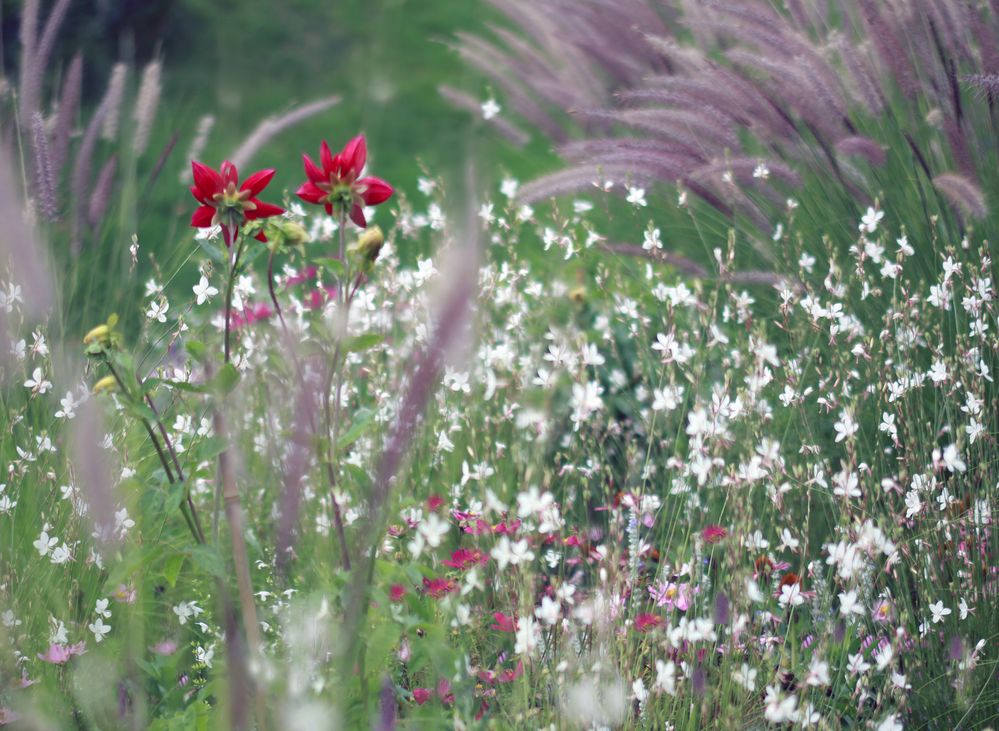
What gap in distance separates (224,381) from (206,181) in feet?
1.07

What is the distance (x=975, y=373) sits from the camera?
2.25 metres

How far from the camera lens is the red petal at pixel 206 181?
5.72ft

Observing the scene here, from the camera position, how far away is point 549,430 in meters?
2.62

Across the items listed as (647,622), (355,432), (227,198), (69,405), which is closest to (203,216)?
(227,198)

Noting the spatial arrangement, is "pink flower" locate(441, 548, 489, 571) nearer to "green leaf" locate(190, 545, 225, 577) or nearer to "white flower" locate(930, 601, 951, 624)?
"green leaf" locate(190, 545, 225, 577)

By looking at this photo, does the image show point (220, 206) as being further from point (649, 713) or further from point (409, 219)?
point (409, 219)

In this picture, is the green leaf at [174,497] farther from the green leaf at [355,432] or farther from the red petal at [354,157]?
the red petal at [354,157]

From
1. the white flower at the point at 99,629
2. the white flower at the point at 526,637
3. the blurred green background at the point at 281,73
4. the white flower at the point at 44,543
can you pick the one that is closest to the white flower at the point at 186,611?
the white flower at the point at 99,629

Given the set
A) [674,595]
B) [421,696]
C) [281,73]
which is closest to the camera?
[421,696]

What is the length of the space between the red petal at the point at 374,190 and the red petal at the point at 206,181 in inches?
A: 8.6

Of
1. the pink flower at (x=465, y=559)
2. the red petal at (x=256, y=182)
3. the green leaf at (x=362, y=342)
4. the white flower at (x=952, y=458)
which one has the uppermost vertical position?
the red petal at (x=256, y=182)

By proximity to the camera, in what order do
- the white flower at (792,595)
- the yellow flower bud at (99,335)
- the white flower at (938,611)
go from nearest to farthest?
1. the yellow flower bud at (99,335)
2. the white flower at (792,595)
3. the white flower at (938,611)

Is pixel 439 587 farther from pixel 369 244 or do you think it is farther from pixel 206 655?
pixel 369 244

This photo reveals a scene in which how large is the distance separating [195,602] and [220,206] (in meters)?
0.86
